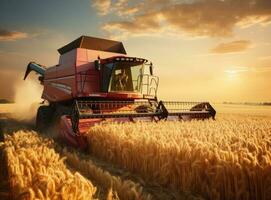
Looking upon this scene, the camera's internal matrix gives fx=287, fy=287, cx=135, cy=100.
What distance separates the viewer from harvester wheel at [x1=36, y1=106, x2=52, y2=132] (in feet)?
35.7

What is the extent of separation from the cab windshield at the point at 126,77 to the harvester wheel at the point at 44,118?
337cm

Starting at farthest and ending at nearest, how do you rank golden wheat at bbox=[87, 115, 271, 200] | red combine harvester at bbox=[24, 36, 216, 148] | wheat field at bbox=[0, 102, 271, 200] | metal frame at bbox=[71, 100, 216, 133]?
red combine harvester at bbox=[24, 36, 216, 148]
metal frame at bbox=[71, 100, 216, 133]
golden wheat at bbox=[87, 115, 271, 200]
wheat field at bbox=[0, 102, 271, 200]

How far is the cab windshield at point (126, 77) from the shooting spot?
923cm

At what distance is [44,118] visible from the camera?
36.2ft

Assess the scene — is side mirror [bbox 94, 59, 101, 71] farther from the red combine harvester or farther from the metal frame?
the metal frame

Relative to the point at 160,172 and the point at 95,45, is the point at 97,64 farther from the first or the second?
the point at 160,172

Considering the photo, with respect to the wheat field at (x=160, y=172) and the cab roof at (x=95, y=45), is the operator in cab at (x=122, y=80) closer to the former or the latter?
the cab roof at (x=95, y=45)

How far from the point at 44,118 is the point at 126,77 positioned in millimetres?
3801

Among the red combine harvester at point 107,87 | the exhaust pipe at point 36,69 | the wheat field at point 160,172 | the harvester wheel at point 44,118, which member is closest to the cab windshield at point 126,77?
the red combine harvester at point 107,87

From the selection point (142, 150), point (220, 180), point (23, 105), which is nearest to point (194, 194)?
point (220, 180)

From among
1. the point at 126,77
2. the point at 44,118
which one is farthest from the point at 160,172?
the point at 44,118

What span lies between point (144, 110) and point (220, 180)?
5919mm

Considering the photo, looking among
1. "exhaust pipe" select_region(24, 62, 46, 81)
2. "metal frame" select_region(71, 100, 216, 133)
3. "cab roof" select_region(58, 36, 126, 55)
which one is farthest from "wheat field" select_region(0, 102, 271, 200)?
"exhaust pipe" select_region(24, 62, 46, 81)

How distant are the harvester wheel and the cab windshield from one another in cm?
337
